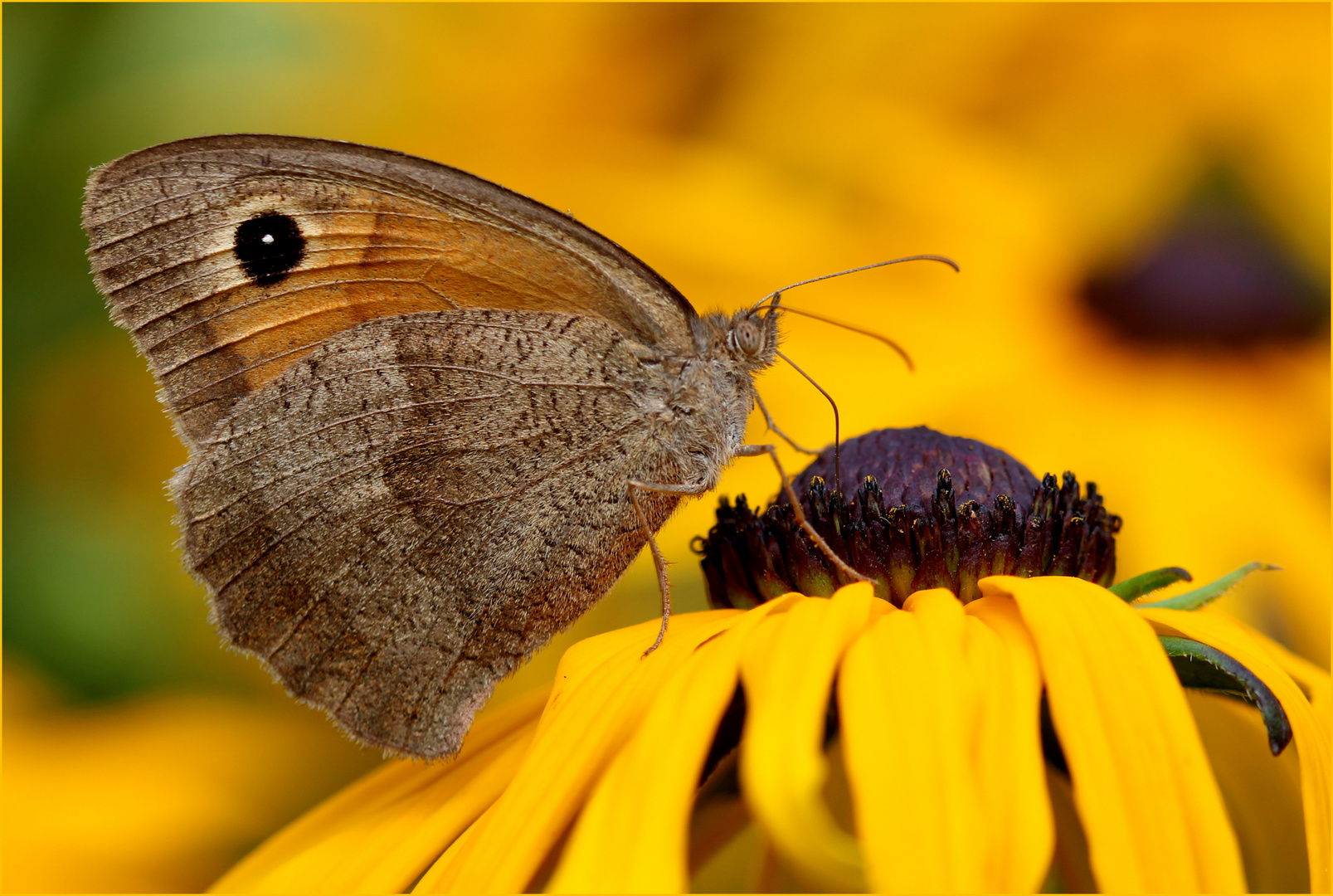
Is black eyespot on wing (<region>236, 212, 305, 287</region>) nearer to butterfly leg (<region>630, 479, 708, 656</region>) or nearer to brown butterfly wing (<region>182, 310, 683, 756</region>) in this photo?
brown butterfly wing (<region>182, 310, 683, 756</region>)

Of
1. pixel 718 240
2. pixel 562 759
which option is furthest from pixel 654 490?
pixel 718 240

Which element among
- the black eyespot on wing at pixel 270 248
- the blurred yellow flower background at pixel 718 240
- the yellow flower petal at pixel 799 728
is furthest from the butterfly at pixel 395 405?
the blurred yellow flower background at pixel 718 240

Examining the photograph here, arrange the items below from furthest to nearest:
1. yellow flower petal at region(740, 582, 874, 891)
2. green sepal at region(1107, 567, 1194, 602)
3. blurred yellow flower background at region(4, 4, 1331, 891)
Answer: blurred yellow flower background at region(4, 4, 1331, 891)
green sepal at region(1107, 567, 1194, 602)
yellow flower petal at region(740, 582, 874, 891)

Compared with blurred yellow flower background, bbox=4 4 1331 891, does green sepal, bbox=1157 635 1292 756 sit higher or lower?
lower

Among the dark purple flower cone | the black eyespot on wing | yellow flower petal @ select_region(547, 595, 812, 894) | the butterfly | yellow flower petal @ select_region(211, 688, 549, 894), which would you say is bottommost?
yellow flower petal @ select_region(211, 688, 549, 894)

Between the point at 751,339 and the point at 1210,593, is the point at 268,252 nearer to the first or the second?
the point at 751,339

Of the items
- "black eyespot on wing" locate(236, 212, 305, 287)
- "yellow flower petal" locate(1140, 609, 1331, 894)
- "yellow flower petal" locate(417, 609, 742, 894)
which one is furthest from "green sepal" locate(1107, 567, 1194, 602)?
"black eyespot on wing" locate(236, 212, 305, 287)
